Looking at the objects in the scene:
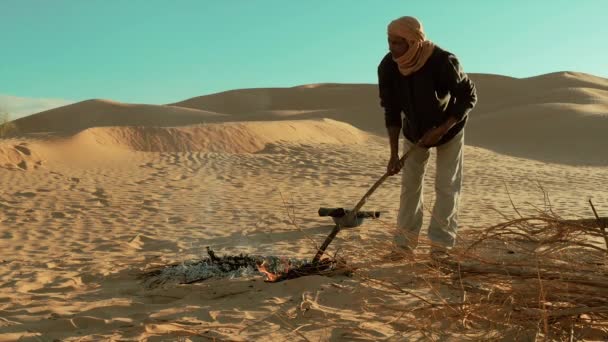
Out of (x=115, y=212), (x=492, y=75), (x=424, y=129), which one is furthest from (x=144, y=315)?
(x=492, y=75)

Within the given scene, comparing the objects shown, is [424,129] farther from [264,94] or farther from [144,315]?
[264,94]

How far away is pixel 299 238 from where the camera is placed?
17.8 feet

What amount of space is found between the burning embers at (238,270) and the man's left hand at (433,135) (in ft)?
3.27

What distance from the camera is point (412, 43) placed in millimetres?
3838

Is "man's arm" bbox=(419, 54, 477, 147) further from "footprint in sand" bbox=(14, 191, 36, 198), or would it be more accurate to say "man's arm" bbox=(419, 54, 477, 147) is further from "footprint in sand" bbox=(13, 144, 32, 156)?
"footprint in sand" bbox=(13, 144, 32, 156)

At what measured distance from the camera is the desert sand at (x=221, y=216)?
9.78 feet

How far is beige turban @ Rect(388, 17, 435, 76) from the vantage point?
384 centimetres

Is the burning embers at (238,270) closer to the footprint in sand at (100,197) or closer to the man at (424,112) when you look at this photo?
the man at (424,112)

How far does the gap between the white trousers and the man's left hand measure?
12 centimetres

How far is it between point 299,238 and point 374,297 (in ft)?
7.69

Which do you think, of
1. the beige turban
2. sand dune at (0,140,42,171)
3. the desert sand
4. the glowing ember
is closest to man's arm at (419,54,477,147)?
the beige turban

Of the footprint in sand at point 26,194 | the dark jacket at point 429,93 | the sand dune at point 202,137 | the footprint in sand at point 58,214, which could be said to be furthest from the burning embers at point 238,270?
the sand dune at point 202,137

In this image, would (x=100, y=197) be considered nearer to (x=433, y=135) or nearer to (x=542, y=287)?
(x=433, y=135)

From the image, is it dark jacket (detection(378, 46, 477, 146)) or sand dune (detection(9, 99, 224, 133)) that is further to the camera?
sand dune (detection(9, 99, 224, 133))
